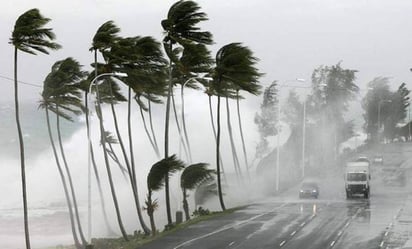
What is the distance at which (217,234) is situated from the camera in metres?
42.3

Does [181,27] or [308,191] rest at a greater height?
[181,27]

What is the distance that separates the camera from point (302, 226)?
4553 cm

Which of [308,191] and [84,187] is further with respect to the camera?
[84,187]

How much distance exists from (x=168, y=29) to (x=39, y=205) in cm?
6466

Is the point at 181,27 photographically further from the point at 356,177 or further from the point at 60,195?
the point at 60,195

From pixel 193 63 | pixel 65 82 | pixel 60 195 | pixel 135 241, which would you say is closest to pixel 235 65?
pixel 193 63

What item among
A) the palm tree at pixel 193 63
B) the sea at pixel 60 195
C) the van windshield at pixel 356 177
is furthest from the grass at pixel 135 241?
the van windshield at pixel 356 177

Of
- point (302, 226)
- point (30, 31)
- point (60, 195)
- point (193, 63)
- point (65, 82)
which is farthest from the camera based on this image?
point (60, 195)

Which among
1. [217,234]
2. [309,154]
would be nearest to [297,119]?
[309,154]

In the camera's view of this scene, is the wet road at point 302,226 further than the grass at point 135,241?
No

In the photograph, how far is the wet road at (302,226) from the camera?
38406mm

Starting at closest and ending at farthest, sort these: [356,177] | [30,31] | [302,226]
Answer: [30,31] < [302,226] < [356,177]

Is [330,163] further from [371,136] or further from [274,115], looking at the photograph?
[371,136]

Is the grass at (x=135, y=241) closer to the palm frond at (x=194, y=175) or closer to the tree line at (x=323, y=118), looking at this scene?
the palm frond at (x=194, y=175)
